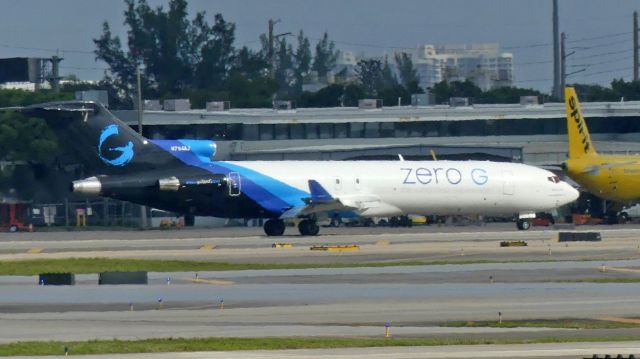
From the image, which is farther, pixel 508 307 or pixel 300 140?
pixel 300 140

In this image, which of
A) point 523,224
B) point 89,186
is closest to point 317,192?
point 89,186

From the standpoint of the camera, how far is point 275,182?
7556 cm

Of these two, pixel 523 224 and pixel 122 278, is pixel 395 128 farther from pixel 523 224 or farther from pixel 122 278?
pixel 122 278

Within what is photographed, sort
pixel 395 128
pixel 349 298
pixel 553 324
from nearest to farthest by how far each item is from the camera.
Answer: pixel 553 324 < pixel 349 298 < pixel 395 128

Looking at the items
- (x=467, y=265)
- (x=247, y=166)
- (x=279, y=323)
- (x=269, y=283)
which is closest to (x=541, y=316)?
(x=279, y=323)

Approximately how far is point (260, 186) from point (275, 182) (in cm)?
90

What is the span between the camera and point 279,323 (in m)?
33.1

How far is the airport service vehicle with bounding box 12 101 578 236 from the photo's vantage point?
73438 mm

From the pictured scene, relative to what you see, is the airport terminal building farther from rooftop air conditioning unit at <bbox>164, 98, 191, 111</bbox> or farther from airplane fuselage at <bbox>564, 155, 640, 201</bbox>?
airplane fuselage at <bbox>564, 155, 640, 201</bbox>

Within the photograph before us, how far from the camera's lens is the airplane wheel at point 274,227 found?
76750mm

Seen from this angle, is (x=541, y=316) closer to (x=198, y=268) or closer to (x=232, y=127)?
(x=198, y=268)

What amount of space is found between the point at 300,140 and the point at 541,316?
8380 cm

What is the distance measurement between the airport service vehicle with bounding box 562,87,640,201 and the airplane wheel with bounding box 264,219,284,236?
21.3 m

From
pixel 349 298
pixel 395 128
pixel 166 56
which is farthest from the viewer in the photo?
pixel 166 56
